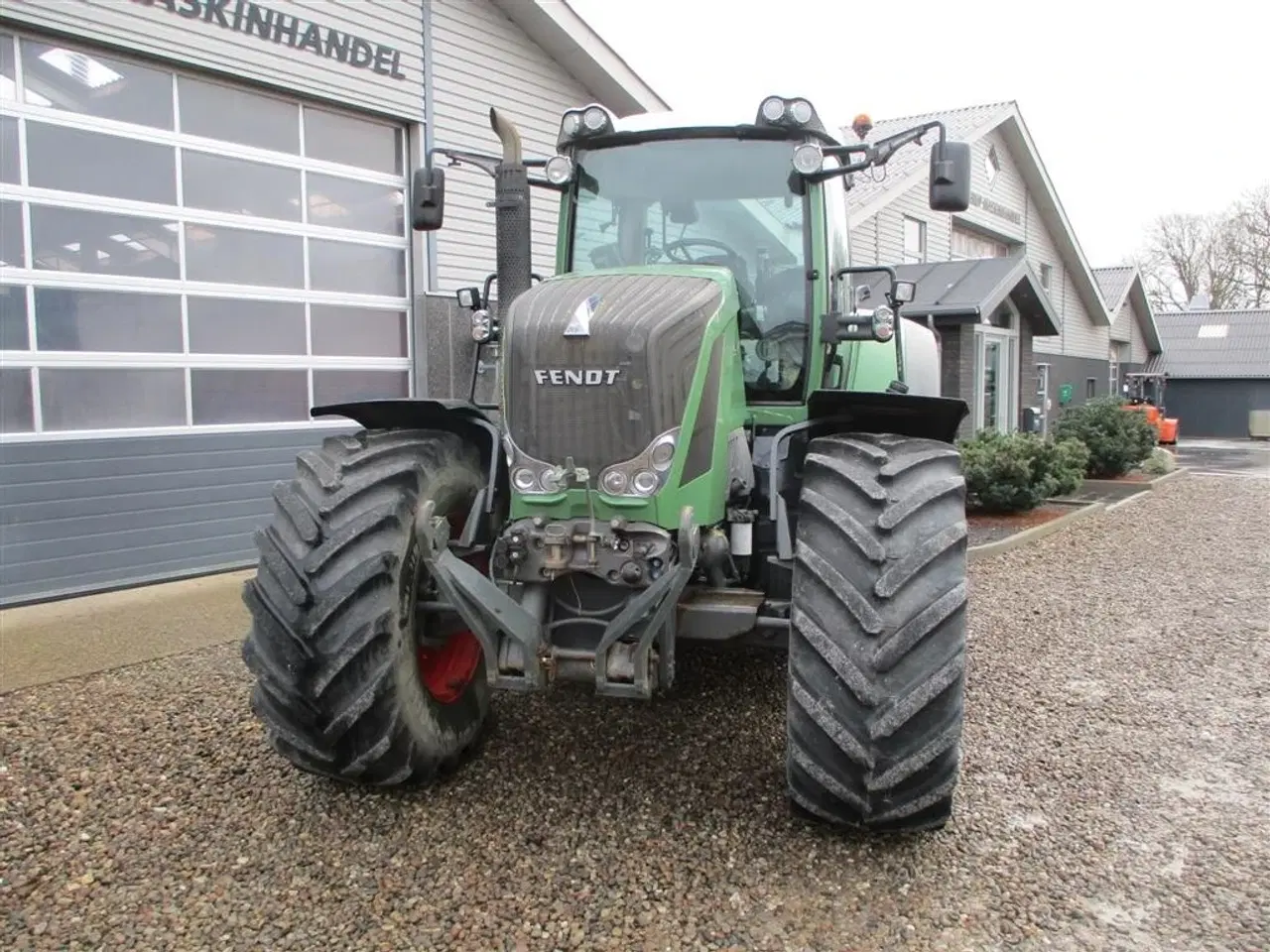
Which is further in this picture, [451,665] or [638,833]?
[451,665]

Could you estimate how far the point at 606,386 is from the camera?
3.25 meters

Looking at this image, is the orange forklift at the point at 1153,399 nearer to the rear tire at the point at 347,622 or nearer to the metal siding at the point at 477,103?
the metal siding at the point at 477,103

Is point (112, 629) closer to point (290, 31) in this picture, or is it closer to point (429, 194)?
point (429, 194)

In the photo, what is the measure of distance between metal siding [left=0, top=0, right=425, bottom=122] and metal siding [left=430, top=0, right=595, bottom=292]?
300 mm

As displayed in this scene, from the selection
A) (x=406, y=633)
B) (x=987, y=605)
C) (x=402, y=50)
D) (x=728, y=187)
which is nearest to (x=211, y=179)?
(x=402, y=50)

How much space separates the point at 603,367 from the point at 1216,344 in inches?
1505

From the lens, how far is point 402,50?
8367 millimetres

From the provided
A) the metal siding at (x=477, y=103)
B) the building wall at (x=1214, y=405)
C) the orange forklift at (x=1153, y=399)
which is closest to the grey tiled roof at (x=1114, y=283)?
the orange forklift at (x=1153, y=399)

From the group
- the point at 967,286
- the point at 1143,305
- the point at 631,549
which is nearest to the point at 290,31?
the point at 631,549

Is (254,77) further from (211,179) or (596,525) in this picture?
(596,525)

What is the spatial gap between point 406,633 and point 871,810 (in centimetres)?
164

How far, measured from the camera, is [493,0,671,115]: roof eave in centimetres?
905

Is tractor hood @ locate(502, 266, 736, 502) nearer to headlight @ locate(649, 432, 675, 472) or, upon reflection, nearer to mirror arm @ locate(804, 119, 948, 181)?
headlight @ locate(649, 432, 675, 472)

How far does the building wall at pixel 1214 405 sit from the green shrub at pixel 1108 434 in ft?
68.8
